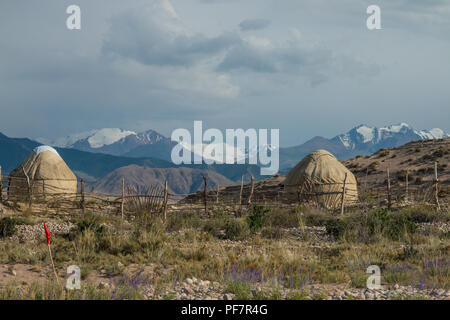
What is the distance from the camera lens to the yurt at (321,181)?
1995cm

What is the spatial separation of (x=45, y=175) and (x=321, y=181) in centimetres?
1338

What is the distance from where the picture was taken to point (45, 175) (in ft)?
72.0

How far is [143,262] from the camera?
781 cm

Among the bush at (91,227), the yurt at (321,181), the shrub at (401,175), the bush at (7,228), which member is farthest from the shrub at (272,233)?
the shrub at (401,175)

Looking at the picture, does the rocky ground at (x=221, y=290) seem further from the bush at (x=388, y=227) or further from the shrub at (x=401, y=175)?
the shrub at (x=401, y=175)

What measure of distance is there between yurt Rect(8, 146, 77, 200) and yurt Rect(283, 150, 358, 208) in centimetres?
1061

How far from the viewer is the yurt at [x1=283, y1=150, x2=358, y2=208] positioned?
20.0m

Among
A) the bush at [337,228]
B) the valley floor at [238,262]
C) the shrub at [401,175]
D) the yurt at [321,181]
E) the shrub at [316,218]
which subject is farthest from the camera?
the shrub at [401,175]

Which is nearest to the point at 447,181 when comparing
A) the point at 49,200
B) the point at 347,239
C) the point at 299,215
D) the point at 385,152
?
the point at 385,152

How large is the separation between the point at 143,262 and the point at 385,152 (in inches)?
1317

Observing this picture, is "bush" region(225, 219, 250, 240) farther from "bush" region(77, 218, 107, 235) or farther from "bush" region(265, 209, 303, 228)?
"bush" region(77, 218, 107, 235)

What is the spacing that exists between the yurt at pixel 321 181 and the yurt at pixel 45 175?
1061 centimetres
